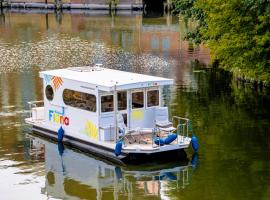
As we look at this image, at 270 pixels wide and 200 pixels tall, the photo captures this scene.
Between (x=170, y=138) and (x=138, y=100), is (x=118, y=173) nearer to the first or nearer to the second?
(x=170, y=138)

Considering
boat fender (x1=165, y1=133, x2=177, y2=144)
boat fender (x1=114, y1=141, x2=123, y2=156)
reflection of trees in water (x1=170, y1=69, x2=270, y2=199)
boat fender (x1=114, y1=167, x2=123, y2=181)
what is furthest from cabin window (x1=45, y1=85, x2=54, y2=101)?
reflection of trees in water (x1=170, y1=69, x2=270, y2=199)

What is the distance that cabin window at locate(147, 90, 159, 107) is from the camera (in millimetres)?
31031

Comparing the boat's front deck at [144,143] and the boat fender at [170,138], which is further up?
the boat fender at [170,138]

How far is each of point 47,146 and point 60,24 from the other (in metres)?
61.8

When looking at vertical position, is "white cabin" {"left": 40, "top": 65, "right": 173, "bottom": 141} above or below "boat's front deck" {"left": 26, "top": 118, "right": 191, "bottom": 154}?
above

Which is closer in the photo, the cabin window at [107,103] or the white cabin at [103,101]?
the white cabin at [103,101]

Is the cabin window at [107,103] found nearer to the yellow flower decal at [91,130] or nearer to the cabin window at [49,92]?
the yellow flower decal at [91,130]

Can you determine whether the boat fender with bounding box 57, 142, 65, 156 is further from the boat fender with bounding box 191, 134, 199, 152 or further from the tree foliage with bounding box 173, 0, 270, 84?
the tree foliage with bounding box 173, 0, 270, 84

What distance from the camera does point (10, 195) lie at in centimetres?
2584

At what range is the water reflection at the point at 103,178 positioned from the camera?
1033 inches

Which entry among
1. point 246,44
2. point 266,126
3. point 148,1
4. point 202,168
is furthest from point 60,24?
point 202,168

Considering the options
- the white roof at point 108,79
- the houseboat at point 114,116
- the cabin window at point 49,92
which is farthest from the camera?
the cabin window at point 49,92

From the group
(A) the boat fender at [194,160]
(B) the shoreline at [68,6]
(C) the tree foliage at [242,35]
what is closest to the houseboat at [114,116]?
(A) the boat fender at [194,160]

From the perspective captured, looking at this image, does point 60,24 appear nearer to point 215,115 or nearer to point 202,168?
point 215,115
